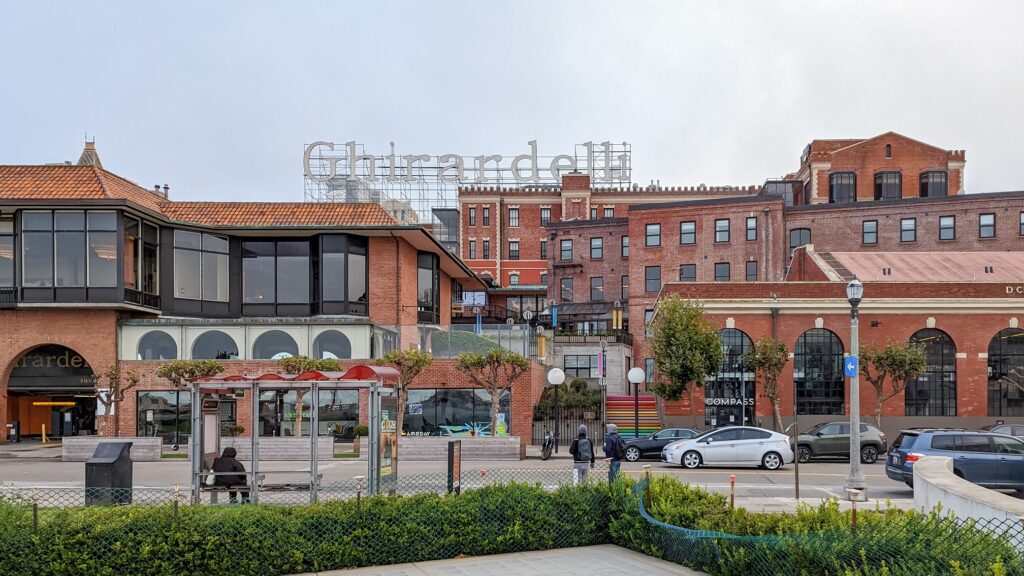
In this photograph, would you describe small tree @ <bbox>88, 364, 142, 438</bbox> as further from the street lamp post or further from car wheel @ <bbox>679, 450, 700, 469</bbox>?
Result: the street lamp post

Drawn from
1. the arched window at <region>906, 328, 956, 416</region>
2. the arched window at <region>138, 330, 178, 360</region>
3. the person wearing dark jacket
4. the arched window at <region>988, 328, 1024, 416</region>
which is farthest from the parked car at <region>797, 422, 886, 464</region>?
the arched window at <region>138, 330, 178, 360</region>

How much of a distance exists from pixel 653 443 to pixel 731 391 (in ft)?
33.6

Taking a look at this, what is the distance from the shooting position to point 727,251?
63.4m

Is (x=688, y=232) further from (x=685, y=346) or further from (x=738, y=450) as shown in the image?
(x=738, y=450)

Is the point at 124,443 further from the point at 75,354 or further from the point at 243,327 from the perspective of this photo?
the point at 75,354

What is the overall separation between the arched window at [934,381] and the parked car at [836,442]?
9.36m

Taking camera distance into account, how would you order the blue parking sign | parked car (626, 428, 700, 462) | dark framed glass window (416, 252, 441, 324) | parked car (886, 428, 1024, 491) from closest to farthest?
parked car (886, 428, 1024, 491)
the blue parking sign
parked car (626, 428, 700, 462)
dark framed glass window (416, 252, 441, 324)

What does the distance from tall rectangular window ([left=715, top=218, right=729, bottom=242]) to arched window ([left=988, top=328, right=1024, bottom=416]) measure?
24408 millimetres

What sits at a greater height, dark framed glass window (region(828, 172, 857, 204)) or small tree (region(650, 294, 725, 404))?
dark framed glass window (region(828, 172, 857, 204))

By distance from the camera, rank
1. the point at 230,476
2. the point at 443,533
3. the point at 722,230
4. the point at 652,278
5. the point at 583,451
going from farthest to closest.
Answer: the point at 652,278
the point at 722,230
the point at 583,451
the point at 230,476
the point at 443,533

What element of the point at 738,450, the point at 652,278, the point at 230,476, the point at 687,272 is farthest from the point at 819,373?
the point at 230,476

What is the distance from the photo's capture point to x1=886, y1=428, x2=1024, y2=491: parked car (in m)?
21.5

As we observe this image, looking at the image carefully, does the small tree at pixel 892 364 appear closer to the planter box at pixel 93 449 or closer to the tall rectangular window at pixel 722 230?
the tall rectangular window at pixel 722 230

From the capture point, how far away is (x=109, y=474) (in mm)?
15758
